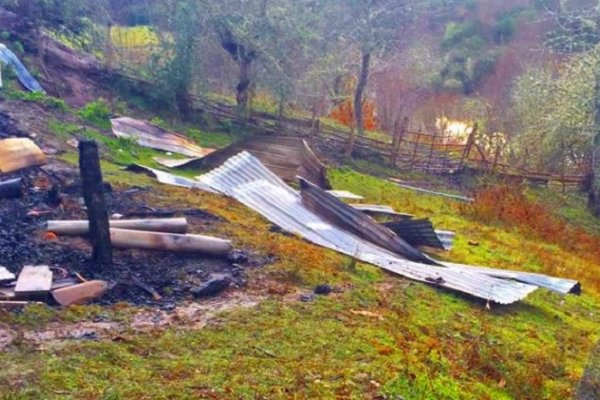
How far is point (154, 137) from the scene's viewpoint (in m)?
12.8

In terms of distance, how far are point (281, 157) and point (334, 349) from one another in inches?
268

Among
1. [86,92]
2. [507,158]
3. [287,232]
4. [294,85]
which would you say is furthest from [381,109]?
[287,232]

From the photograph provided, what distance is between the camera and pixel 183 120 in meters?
15.6

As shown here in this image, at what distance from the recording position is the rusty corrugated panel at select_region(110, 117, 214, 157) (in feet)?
40.7

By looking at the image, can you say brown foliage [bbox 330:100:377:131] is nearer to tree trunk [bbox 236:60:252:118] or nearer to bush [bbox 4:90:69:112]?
tree trunk [bbox 236:60:252:118]

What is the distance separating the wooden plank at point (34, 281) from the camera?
473 centimetres

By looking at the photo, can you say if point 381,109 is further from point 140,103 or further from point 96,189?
point 96,189

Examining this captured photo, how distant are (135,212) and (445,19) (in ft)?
109

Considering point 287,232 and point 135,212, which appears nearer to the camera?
point 135,212

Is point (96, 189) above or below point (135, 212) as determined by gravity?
above

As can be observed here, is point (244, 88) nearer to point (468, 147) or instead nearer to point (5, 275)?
point (468, 147)

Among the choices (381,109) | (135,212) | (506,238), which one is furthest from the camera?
(381,109)

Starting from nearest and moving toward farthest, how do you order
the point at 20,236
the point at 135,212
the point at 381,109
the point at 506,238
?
1. the point at 20,236
2. the point at 135,212
3. the point at 506,238
4. the point at 381,109

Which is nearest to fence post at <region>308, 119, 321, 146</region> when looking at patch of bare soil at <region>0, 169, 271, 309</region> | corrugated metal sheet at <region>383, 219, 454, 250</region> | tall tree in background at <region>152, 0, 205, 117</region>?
tall tree in background at <region>152, 0, 205, 117</region>
